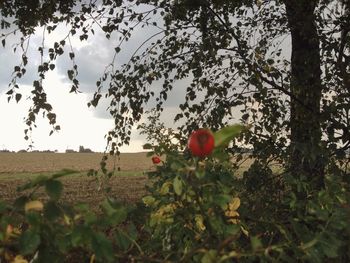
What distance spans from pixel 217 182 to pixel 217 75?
458cm

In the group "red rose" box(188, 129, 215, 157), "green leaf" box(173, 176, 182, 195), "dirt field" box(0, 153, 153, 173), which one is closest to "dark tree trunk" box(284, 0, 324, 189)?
"green leaf" box(173, 176, 182, 195)

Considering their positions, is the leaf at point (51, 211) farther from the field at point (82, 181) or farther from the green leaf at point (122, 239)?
the green leaf at point (122, 239)

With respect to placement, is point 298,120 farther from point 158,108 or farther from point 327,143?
point 158,108

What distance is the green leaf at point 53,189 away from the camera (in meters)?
1.22

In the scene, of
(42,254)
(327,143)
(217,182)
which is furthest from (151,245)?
(327,143)

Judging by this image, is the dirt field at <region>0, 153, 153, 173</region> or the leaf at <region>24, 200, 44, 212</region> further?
the dirt field at <region>0, 153, 153, 173</region>

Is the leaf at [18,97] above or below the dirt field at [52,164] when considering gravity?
below

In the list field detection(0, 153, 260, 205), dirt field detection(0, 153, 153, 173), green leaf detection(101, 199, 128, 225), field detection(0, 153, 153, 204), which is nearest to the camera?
green leaf detection(101, 199, 128, 225)

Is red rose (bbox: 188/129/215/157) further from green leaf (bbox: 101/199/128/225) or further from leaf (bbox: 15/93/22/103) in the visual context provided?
leaf (bbox: 15/93/22/103)

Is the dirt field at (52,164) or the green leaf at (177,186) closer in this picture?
the green leaf at (177,186)

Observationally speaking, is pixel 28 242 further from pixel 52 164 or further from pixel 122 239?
pixel 52 164

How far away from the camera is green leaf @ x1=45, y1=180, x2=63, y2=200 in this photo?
122 centimetres

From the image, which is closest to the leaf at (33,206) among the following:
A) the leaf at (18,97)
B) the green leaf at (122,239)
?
the green leaf at (122,239)

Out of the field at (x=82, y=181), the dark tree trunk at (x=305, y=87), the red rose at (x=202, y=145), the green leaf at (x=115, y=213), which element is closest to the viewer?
the red rose at (x=202, y=145)
